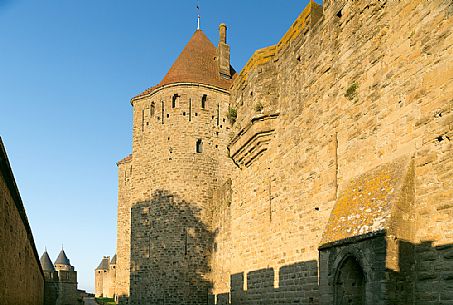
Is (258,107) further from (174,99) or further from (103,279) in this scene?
(103,279)

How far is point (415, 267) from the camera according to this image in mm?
5742

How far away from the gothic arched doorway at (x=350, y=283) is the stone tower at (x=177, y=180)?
16145mm

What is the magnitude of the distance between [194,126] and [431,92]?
60.9 feet

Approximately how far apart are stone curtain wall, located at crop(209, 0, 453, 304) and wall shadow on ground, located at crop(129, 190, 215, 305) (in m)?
10.6

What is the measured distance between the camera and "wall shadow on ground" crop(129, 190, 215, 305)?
72.8 ft

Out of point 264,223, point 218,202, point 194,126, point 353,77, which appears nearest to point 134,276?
point 218,202

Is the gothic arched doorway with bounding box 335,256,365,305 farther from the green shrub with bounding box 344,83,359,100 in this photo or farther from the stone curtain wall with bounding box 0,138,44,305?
the stone curtain wall with bounding box 0,138,44,305

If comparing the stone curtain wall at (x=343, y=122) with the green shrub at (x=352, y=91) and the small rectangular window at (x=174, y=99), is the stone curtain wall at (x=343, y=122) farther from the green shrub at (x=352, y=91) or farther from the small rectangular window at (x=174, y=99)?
the small rectangular window at (x=174, y=99)

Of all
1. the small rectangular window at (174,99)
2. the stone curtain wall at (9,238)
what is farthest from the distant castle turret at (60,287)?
the stone curtain wall at (9,238)

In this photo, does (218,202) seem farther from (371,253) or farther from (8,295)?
(371,253)

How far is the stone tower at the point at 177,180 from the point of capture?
22.5m

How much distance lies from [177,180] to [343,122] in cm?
1596

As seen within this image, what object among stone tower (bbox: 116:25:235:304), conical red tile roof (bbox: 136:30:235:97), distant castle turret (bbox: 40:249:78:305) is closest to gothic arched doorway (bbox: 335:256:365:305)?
stone tower (bbox: 116:25:235:304)

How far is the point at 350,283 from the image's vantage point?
6.65 metres
